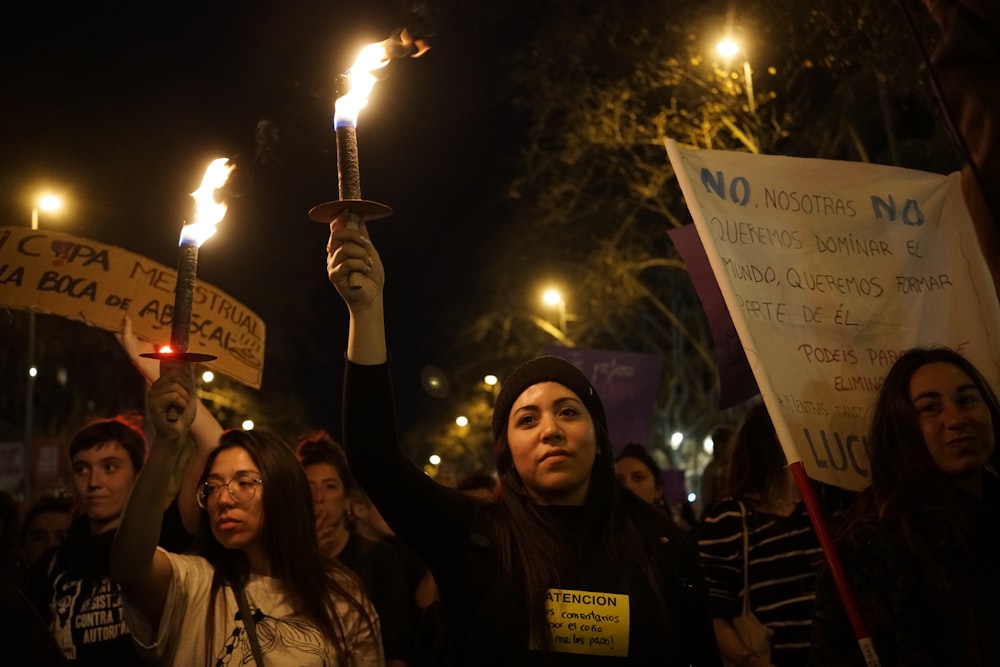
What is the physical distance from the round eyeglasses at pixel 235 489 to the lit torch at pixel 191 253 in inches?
31.4

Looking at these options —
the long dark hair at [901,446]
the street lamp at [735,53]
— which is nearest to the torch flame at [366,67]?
the long dark hair at [901,446]

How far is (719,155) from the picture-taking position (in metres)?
4.06

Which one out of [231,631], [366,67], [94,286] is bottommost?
[231,631]

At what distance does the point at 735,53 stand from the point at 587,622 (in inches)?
507

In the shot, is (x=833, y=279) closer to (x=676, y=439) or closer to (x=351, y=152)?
(x=351, y=152)

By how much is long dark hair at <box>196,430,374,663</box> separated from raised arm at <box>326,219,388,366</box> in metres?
1.35

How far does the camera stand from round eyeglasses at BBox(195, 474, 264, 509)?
12.6 ft

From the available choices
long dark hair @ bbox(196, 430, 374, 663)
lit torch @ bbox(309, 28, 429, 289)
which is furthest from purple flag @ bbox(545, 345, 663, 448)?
lit torch @ bbox(309, 28, 429, 289)

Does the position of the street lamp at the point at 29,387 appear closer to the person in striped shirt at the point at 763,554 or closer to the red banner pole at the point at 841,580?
the person in striped shirt at the point at 763,554

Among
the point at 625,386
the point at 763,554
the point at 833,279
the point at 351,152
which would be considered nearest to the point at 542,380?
the point at 351,152

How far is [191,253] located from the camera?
2.99 meters

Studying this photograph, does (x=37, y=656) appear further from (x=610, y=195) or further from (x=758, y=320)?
(x=610, y=195)

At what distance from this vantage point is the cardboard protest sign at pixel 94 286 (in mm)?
4953

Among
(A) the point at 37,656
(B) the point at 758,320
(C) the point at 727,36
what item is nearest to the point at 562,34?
(C) the point at 727,36
